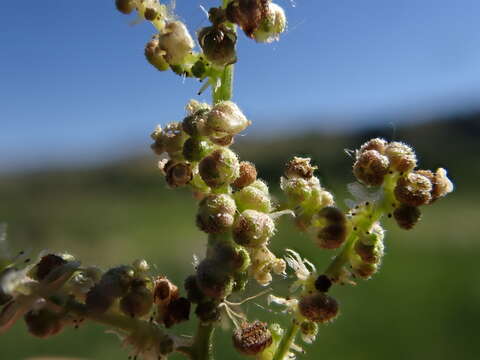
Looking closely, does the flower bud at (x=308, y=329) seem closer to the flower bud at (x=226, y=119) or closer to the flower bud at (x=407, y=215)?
the flower bud at (x=407, y=215)

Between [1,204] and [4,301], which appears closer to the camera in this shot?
[4,301]

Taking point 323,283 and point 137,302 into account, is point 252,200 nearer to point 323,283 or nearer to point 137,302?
point 323,283

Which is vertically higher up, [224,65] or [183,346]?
[224,65]

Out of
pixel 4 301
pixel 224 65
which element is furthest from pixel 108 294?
pixel 224 65

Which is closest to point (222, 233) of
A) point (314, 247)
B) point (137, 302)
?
point (137, 302)

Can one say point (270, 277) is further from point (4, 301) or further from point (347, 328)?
point (347, 328)

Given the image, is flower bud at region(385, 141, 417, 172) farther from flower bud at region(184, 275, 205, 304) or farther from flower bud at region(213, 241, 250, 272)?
flower bud at region(184, 275, 205, 304)
